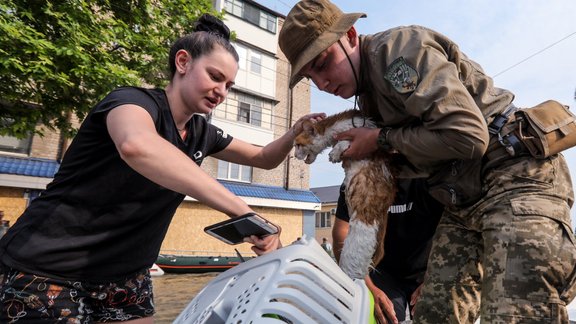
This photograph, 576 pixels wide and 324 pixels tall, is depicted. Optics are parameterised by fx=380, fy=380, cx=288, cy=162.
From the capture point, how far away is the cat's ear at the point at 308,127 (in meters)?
2.21

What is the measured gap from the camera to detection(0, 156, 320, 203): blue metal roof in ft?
35.8

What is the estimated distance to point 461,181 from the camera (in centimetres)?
165

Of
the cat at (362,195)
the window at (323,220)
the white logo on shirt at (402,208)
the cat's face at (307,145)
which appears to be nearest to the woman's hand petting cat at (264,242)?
the cat at (362,195)

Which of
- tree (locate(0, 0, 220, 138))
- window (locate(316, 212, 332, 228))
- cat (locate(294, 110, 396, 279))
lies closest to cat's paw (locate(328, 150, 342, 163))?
cat (locate(294, 110, 396, 279))

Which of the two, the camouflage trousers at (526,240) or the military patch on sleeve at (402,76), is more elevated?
the military patch on sleeve at (402,76)

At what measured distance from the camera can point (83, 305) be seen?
1.71 metres

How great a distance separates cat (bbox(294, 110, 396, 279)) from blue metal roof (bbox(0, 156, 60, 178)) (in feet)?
36.8

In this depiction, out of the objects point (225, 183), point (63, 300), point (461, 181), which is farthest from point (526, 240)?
point (225, 183)

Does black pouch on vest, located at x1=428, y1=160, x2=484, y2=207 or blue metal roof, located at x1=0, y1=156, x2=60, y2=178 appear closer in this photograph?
black pouch on vest, located at x1=428, y1=160, x2=484, y2=207

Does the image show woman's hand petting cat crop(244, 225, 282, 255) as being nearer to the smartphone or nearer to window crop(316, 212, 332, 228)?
the smartphone

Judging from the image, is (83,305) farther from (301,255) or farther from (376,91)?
(376,91)

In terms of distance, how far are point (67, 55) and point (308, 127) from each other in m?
5.07

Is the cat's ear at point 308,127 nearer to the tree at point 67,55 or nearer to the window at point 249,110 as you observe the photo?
the tree at point 67,55

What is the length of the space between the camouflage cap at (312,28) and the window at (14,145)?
39.6 feet
